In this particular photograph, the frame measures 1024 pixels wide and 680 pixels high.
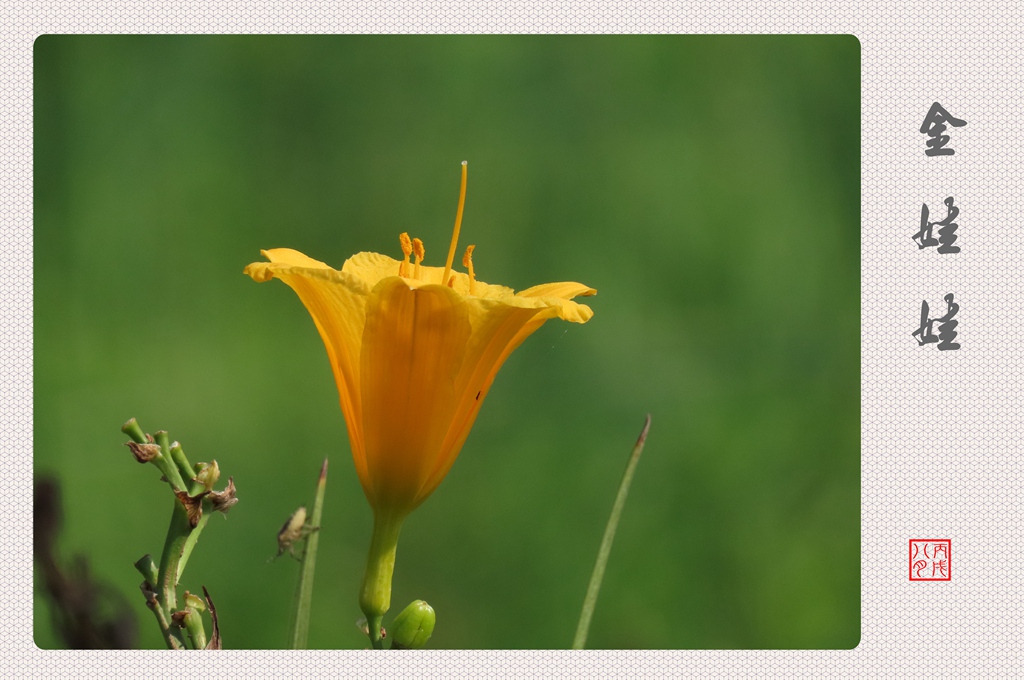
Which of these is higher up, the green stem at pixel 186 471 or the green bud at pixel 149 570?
the green stem at pixel 186 471

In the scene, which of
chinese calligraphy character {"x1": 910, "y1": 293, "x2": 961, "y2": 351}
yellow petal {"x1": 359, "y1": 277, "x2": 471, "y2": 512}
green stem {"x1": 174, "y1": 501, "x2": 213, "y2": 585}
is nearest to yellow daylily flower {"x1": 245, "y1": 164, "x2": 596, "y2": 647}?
yellow petal {"x1": 359, "y1": 277, "x2": 471, "y2": 512}

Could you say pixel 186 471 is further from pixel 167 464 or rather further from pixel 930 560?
pixel 930 560

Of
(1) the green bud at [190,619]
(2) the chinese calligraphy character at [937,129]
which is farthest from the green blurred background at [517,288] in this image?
(1) the green bud at [190,619]

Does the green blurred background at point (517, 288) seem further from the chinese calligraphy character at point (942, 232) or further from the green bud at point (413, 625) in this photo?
the green bud at point (413, 625)

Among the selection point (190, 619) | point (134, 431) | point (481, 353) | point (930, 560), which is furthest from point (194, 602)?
point (930, 560)

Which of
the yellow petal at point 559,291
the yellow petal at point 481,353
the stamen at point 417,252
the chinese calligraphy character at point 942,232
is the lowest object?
the yellow petal at point 481,353

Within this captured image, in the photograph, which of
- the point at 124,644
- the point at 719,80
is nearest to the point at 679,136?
the point at 719,80

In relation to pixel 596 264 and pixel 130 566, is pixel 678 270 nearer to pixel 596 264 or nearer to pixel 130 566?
pixel 596 264
